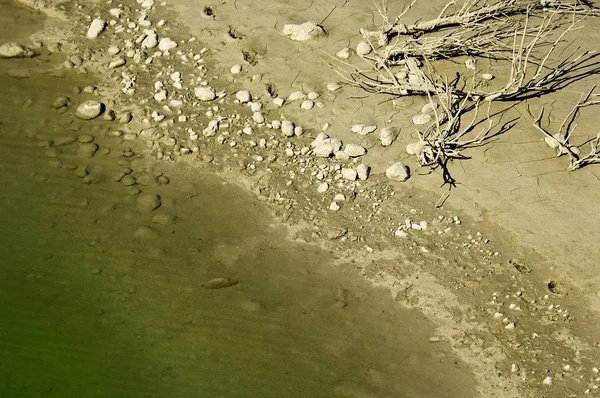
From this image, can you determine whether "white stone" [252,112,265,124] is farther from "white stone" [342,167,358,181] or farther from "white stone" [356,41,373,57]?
"white stone" [356,41,373,57]

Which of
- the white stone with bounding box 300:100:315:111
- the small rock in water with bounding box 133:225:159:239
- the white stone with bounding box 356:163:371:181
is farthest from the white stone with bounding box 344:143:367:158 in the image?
the small rock in water with bounding box 133:225:159:239

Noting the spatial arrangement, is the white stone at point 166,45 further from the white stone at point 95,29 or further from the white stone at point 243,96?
the white stone at point 243,96

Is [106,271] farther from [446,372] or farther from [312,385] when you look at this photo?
[446,372]

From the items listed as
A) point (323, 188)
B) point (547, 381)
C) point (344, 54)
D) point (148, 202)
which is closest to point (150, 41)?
point (344, 54)

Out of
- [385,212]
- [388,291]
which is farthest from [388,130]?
[388,291]

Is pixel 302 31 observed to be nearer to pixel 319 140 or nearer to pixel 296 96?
pixel 296 96

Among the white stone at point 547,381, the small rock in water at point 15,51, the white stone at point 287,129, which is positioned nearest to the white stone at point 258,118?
the white stone at point 287,129
